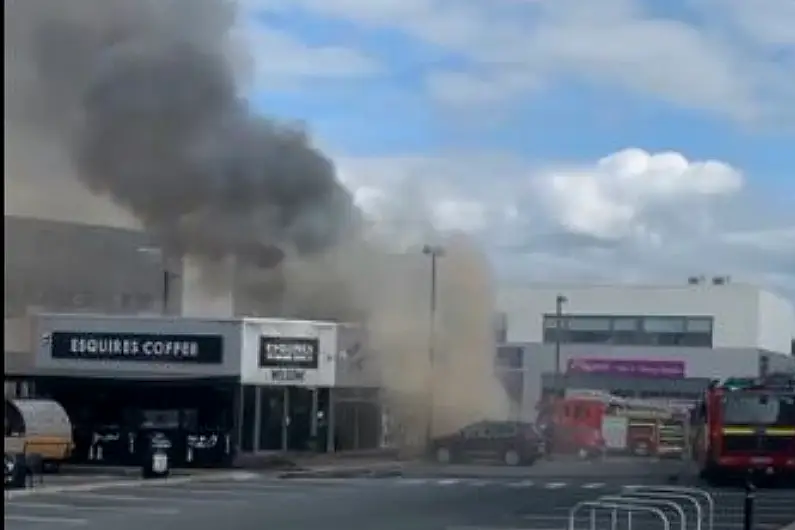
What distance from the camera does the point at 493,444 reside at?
4266cm

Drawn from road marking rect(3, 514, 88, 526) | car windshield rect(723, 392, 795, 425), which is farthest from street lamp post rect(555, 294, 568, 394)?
road marking rect(3, 514, 88, 526)

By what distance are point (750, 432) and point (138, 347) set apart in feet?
51.4

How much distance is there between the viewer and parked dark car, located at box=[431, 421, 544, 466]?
139ft

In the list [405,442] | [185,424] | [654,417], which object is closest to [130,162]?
[185,424]

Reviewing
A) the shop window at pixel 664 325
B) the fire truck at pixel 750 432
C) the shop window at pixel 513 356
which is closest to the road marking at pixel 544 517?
the fire truck at pixel 750 432

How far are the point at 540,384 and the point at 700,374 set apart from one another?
11000mm

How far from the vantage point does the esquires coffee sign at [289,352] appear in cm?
4088

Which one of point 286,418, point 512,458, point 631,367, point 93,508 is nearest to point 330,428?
point 286,418

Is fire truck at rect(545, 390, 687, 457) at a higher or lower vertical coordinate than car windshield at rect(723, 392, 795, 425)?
lower

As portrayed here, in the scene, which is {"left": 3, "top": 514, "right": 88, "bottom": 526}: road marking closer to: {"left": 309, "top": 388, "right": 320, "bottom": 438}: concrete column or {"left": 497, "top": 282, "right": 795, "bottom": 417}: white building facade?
{"left": 309, "top": 388, "right": 320, "bottom": 438}: concrete column

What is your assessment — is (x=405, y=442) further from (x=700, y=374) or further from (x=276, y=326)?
(x=700, y=374)

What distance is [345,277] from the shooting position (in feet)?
143

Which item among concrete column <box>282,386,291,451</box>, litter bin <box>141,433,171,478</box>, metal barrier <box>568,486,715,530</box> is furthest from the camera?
concrete column <box>282,386,291,451</box>

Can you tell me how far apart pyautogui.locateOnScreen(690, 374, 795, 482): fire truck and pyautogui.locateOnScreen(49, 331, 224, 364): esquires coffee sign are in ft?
41.9
